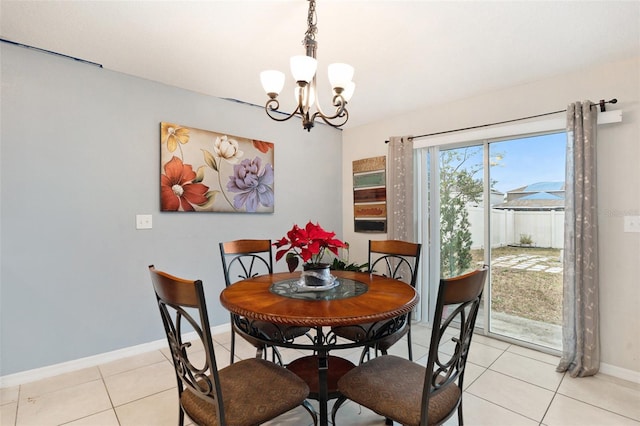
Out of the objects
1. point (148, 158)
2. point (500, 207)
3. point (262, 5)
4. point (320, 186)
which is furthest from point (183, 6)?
point (500, 207)

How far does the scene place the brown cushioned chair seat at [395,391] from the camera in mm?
1209

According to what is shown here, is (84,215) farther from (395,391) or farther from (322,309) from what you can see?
(395,391)

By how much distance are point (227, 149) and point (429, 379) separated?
2.67 meters

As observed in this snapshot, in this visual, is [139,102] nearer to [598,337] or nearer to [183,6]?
[183,6]

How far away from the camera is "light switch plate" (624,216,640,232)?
2232 millimetres

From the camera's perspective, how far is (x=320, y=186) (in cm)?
396

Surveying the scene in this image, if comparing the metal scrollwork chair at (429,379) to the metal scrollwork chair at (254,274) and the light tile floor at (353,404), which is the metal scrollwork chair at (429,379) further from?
the light tile floor at (353,404)

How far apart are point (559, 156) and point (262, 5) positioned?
261 centimetres

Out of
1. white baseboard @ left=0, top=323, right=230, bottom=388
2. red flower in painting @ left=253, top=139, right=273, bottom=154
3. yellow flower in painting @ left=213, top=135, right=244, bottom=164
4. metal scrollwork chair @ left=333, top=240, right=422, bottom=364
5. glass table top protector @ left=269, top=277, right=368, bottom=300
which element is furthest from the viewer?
red flower in painting @ left=253, top=139, right=273, bottom=154

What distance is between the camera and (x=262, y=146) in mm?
3381

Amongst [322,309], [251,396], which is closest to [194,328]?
[251,396]

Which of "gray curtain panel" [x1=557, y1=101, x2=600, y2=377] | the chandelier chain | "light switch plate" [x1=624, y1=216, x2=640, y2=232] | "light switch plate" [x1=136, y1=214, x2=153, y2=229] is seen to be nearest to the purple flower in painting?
"light switch plate" [x1=136, y1=214, x2=153, y2=229]

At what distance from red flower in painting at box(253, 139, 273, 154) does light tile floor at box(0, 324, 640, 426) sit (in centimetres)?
203

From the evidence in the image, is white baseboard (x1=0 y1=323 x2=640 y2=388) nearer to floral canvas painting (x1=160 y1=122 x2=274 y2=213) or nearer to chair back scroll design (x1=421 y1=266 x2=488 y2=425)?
floral canvas painting (x1=160 y1=122 x2=274 y2=213)
